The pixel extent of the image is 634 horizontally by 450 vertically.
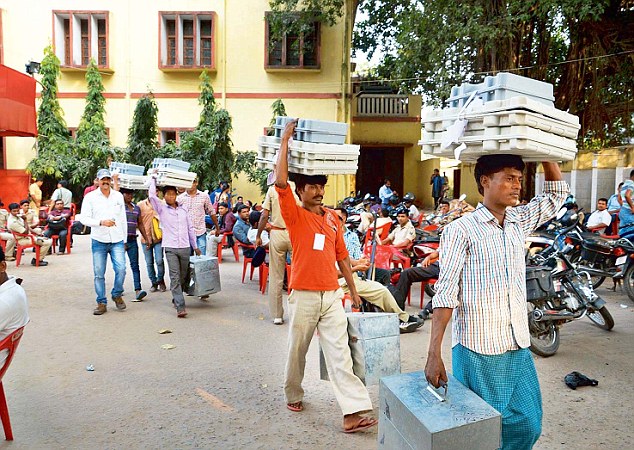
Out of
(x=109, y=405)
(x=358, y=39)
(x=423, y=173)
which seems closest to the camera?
(x=109, y=405)

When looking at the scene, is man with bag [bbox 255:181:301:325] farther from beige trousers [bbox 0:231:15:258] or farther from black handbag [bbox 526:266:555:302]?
beige trousers [bbox 0:231:15:258]

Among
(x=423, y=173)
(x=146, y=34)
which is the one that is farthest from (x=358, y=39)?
(x=146, y=34)

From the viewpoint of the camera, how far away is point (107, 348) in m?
5.63

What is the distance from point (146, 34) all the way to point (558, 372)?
1774 centimetres

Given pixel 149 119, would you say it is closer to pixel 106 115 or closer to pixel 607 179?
pixel 106 115

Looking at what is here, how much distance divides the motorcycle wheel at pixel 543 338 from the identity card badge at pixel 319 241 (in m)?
2.53

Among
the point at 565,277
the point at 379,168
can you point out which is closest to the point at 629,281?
the point at 565,277

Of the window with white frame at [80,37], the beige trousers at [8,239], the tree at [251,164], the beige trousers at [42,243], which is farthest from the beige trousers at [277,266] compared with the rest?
the window with white frame at [80,37]

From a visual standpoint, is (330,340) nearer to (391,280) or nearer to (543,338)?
(543,338)

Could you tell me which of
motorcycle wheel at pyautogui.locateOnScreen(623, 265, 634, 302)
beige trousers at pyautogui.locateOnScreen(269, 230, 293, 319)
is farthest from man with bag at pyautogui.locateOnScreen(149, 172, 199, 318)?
motorcycle wheel at pyautogui.locateOnScreen(623, 265, 634, 302)

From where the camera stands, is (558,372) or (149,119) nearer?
(558,372)

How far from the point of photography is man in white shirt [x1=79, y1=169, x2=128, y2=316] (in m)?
6.82

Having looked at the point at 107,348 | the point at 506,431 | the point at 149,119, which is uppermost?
the point at 149,119

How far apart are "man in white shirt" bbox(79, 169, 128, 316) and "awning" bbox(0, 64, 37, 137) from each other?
103cm
